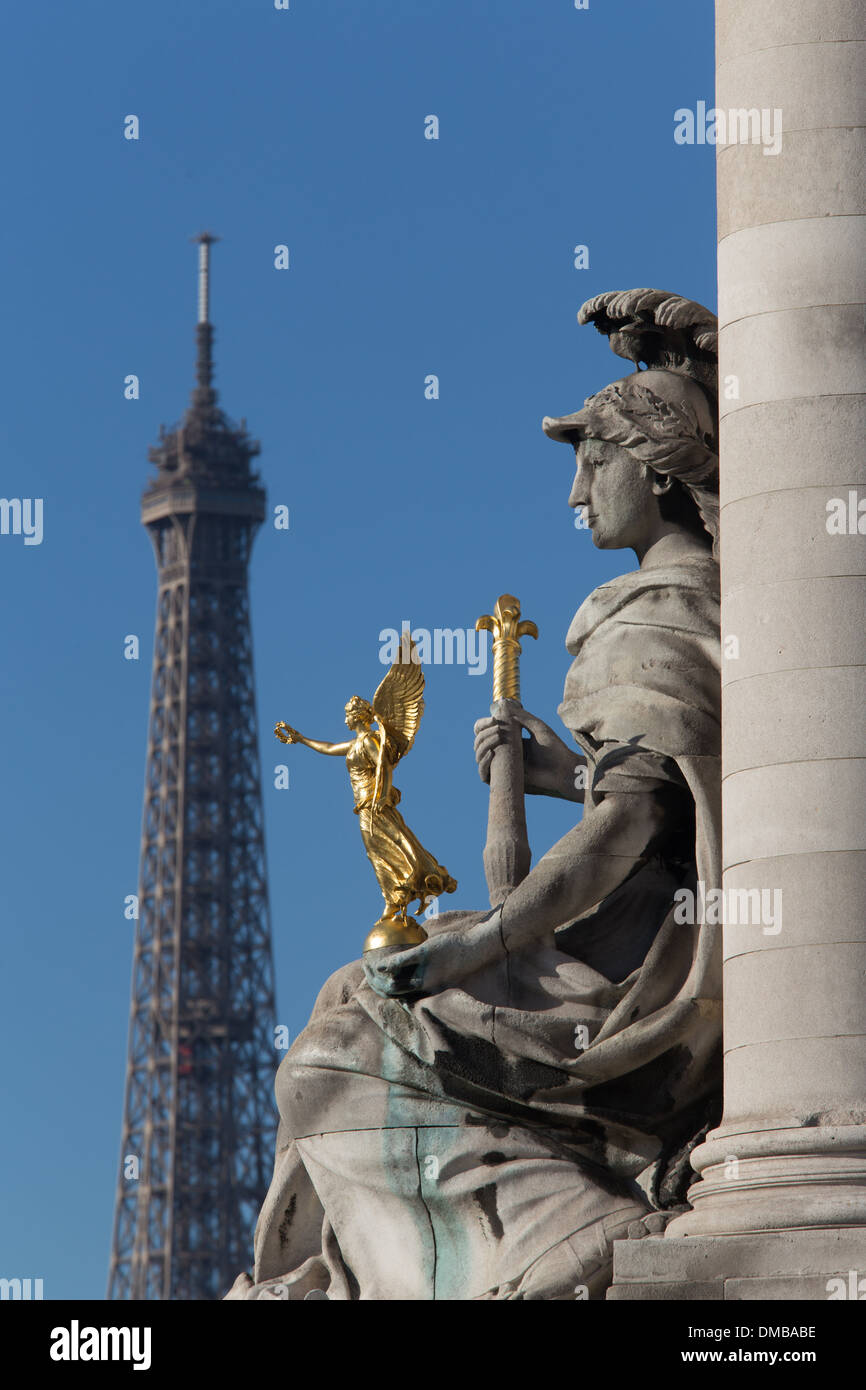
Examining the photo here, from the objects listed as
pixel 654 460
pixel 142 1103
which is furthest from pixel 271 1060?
pixel 654 460

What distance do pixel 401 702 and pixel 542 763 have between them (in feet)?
4.39

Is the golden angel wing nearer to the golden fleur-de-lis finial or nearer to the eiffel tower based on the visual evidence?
the golden fleur-de-lis finial

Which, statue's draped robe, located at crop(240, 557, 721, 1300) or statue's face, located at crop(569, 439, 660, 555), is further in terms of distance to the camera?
statue's face, located at crop(569, 439, 660, 555)

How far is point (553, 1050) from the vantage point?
26984 mm

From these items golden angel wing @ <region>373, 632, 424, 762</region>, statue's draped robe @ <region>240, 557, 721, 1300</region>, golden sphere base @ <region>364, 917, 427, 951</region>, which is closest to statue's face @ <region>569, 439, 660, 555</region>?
statue's draped robe @ <region>240, 557, 721, 1300</region>

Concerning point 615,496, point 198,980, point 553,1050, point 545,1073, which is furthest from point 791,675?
point 198,980

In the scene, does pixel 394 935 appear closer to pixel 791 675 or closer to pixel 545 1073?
pixel 545 1073

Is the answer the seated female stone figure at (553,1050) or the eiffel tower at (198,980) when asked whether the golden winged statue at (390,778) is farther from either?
the eiffel tower at (198,980)

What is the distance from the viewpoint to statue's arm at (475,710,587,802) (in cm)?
2919

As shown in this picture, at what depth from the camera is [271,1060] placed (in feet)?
597

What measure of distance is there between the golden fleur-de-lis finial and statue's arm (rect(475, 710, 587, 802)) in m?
0.30

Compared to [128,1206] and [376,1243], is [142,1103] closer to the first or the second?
[128,1206]

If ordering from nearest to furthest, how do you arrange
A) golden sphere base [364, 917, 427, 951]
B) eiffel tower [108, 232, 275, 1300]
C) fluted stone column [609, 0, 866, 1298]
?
fluted stone column [609, 0, 866, 1298] < golden sphere base [364, 917, 427, 951] < eiffel tower [108, 232, 275, 1300]

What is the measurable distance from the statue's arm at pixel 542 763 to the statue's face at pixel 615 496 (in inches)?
69.2
